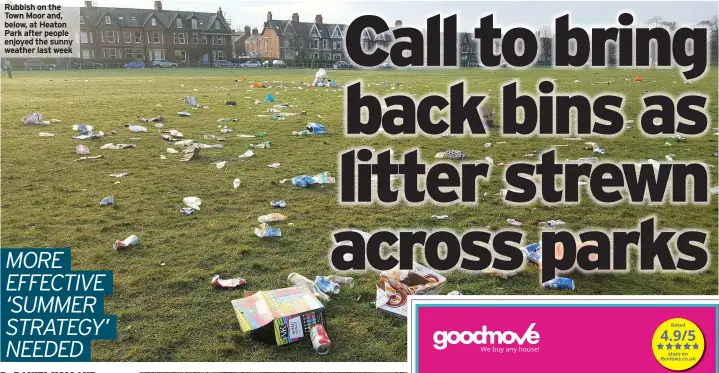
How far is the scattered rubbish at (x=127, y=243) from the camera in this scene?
4.41 m

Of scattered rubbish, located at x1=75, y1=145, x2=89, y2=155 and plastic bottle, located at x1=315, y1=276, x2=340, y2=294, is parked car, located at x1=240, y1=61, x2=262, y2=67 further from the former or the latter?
plastic bottle, located at x1=315, y1=276, x2=340, y2=294

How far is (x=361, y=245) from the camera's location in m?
4.20

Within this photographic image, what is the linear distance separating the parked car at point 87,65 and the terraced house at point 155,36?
459 cm

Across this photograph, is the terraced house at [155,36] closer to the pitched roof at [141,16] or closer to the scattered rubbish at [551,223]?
the pitched roof at [141,16]

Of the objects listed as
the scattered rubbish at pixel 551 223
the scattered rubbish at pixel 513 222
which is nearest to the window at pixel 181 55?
the scattered rubbish at pixel 513 222

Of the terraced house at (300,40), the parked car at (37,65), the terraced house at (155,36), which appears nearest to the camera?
the parked car at (37,65)

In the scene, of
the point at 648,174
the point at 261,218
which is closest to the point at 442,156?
the point at 261,218

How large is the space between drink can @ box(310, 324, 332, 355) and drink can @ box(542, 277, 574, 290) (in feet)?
5.24

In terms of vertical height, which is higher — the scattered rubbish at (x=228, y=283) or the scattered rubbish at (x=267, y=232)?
the scattered rubbish at (x=267, y=232)

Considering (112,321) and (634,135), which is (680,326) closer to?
(112,321)

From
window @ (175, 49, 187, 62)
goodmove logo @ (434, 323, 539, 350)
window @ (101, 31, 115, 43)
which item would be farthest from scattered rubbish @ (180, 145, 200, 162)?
window @ (101, 31, 115, 43)

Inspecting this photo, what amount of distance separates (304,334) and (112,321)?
1.11 m

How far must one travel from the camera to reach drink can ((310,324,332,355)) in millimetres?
3055

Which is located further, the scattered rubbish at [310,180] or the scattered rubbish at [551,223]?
the scattered rubbish at [310,180]
